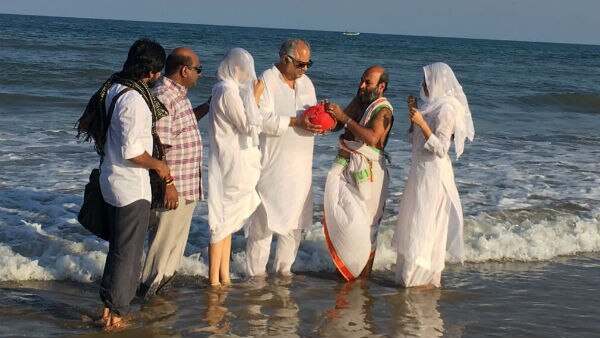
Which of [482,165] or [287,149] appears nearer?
[287,149]

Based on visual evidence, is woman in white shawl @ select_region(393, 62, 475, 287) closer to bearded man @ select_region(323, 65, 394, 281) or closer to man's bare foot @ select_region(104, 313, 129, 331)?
bearded man @ select_region(323, 65, 394, 281)

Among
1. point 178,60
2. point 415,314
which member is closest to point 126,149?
point 178,60

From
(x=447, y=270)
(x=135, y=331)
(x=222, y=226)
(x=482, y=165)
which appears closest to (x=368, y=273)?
(x=447, y=270)

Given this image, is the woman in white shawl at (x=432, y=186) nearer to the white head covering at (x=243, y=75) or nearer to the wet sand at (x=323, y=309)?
the wet sand at (x=323, y=309)

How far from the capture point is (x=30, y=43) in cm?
3234

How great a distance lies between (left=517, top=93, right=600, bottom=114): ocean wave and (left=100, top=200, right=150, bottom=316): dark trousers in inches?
746

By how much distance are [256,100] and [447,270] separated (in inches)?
86.9

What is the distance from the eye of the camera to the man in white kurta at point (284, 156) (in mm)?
5426

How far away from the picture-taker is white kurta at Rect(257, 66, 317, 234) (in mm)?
5539

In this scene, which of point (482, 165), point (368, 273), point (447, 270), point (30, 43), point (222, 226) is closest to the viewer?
point (222, 226)

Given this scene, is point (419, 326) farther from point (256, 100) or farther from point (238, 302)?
point (256, 100)

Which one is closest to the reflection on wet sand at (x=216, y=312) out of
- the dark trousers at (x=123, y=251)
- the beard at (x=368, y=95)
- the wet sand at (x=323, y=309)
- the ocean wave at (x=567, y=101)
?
the wet sand at (x=323, y=309)

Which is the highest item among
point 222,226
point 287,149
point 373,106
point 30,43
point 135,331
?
point 30,43

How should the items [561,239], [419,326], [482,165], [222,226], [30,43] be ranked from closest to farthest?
1. [419,326]
2. [222,226]
3. [561,239]
4. [482,165]
5. [30,43]
